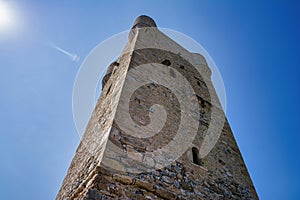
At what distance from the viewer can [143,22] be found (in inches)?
348

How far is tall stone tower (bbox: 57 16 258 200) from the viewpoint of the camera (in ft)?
10.3

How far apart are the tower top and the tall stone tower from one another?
1.68 meters

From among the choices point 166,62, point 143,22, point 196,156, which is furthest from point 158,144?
point 143,22

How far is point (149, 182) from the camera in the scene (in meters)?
3.21

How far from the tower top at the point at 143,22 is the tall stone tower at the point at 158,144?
168 cm

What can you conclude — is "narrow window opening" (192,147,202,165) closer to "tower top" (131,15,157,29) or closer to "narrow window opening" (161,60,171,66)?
"narrow window opening" (161,60,171,66)

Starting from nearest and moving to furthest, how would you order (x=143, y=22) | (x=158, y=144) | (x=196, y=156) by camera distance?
1. (x=158, y=144)
2. (x=196, y=156)
3. (x=143, y=22)

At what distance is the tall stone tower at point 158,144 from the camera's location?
10.3 ft

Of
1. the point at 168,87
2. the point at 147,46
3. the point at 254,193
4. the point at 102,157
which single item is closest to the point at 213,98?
the point at 168,87

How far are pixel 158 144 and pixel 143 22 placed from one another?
6232 millimetres

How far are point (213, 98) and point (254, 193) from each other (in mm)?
3013

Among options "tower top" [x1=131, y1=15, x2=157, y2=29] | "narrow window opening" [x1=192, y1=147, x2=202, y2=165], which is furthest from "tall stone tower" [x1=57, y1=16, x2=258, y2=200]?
"tower top" [x1=131, y1=15, x2=157, y2=29]

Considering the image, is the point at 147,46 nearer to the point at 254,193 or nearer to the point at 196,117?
the point at 196,117

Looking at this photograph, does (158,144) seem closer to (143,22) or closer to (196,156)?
(196,156)
